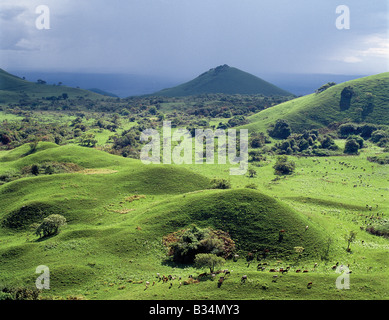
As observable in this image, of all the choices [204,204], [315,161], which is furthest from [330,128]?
[204,204]

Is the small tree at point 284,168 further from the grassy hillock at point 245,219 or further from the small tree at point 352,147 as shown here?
the grassy hillock at point 245,219

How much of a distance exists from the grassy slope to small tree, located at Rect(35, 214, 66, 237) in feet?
6.89

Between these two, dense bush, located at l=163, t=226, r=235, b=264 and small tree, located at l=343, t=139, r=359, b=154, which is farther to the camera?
small tree, located at l=343, t=139, r=359, b=154

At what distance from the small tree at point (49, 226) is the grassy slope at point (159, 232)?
210 centimetres

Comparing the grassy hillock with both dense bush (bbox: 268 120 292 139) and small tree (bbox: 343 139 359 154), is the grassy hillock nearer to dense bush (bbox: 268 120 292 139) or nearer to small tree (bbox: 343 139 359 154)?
small tree (bbox: 343 139 359 154)

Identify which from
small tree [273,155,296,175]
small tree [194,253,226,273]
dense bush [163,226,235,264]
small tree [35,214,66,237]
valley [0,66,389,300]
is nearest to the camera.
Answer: valley [0,66,389,300]

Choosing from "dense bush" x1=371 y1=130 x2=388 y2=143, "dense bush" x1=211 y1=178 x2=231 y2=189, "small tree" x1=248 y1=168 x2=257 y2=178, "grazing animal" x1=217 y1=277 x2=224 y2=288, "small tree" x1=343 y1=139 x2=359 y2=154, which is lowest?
"grazing animal" x1=217 y1=277 x2=224 y2=288

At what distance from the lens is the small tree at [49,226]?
1959 inches

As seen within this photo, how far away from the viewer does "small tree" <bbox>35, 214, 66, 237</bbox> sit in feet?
163

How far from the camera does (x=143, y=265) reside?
139 ft

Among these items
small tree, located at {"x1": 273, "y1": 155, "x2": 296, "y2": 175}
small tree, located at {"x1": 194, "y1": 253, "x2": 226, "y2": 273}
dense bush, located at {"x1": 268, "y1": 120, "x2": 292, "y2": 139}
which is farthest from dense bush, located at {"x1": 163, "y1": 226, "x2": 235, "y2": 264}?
dense bush, located at {"x1": 268, "y1": 120, "x2": 292, "y2": 139}

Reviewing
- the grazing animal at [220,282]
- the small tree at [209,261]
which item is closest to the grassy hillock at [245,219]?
the small tree at [209,261]

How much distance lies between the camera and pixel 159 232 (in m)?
49.8
